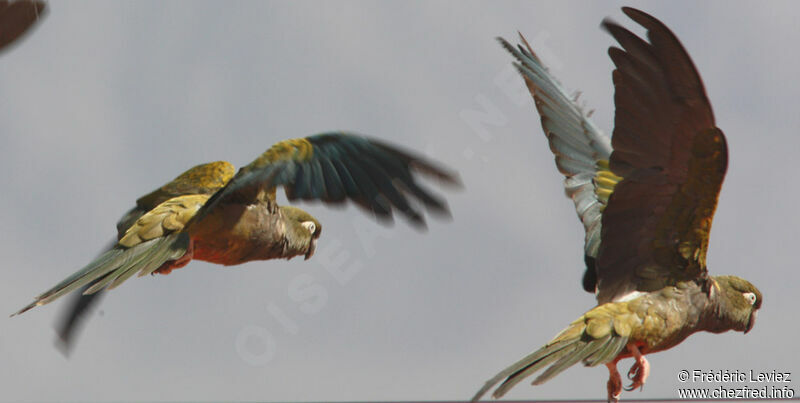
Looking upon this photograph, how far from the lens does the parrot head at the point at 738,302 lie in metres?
6.27

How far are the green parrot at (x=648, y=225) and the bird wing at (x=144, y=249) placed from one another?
82.2 inches

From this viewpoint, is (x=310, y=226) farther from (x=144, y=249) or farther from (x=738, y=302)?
(x=738, y=302)

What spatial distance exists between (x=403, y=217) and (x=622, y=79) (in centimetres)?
143

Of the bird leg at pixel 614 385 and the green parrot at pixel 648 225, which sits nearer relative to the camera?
the green parrot at pixel 648 225

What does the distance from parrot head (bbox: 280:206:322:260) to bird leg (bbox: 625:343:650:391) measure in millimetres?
2301

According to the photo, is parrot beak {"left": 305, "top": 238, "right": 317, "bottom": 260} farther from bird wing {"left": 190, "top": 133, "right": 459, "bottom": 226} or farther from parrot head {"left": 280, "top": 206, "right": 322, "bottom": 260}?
bird wing {"left": 190, "top": 133, "right": 459, "bottom": 226}

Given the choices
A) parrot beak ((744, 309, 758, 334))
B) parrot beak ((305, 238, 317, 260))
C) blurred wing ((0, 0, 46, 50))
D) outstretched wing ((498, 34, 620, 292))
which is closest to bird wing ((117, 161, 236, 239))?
parrot beak ((305, 238, 317, 260))

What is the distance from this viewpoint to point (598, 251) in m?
5.94

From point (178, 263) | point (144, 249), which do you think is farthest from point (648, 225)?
point (144, 249)

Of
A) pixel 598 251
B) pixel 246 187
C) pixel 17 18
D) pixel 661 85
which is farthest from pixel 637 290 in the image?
pixel 17 18

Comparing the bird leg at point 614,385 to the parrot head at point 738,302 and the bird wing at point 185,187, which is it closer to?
the parrot head at point 738,302

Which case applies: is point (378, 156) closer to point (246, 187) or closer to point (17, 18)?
point (246, 187)

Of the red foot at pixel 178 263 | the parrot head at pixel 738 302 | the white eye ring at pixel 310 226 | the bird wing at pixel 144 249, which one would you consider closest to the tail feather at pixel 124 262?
the bird wing at pixel 144 249

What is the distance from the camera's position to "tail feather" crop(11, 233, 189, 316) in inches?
216
